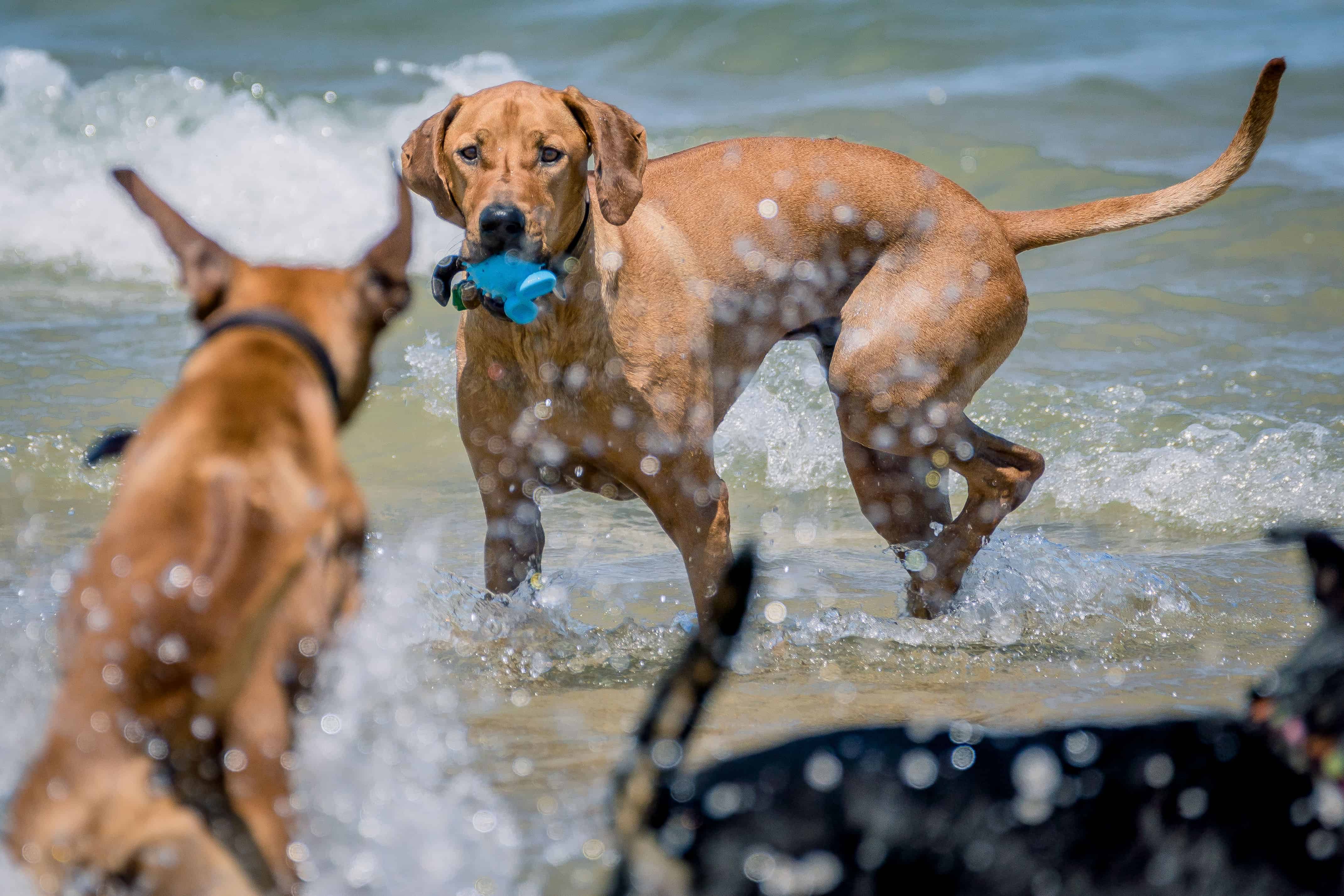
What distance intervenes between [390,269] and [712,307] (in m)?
2.20

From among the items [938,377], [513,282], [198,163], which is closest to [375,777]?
[513,282]

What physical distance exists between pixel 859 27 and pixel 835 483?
843 centimetres

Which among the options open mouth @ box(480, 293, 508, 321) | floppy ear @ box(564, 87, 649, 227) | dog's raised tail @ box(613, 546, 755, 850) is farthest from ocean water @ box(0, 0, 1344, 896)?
floppy ear @ box(564, 87, 649, 227)

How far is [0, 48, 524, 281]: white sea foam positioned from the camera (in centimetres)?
1110

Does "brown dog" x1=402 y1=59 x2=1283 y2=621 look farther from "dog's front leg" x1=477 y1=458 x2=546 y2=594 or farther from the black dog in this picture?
the black dog

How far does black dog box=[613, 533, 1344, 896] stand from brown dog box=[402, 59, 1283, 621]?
1977 mm

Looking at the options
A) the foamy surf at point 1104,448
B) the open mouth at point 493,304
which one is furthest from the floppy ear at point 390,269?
the foamy surf at point 1104,448

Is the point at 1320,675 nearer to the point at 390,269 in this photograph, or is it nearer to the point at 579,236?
the point at 390,269

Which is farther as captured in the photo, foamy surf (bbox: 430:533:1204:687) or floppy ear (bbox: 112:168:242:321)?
foamy surf (bbox: 430:533:1204:687)

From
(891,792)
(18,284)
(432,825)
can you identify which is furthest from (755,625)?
(18,284)

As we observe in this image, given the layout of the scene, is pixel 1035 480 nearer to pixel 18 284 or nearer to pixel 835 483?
pixel 835 483

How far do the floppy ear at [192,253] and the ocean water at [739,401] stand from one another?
0.65m

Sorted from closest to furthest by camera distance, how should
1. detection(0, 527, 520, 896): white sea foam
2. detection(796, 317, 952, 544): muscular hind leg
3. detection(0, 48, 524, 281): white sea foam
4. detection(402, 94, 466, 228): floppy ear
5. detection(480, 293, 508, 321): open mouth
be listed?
detection(0, 527, 520, 896): white sea foam → detection(480, 293, 508, 321): open mouth → detection(402, 94, 466, 228): floppy ear → detection(796, 317, 952, 544): muscular hind leg → detection(0, 48, 524, 281): white sea foam

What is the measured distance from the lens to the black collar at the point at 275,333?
2262 mm
